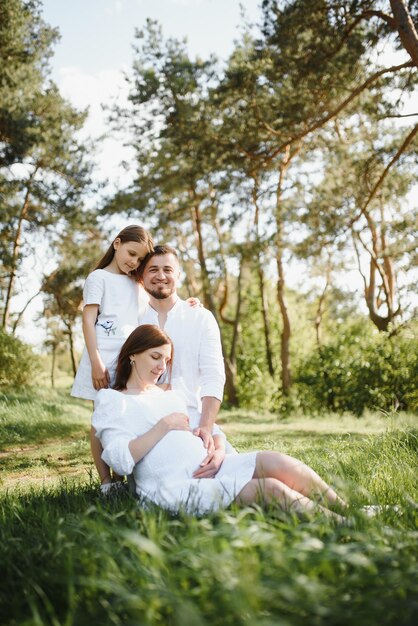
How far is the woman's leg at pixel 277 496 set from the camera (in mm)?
2578

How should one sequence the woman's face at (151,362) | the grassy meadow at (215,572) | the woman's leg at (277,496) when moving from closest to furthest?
the grassy meadow at (215,572)
the woman's leg at (277,496)
the woman's face at (151,362)

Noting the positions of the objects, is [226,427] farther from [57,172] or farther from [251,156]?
[57,172]

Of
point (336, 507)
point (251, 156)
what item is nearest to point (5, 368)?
point (251, 156)

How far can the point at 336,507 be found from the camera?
2.68 m

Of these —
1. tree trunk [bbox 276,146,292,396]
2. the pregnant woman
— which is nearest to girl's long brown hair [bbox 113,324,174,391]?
the pregnant woman

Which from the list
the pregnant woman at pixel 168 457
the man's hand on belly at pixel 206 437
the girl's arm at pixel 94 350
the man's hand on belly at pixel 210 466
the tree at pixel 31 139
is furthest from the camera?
the tree at pixel 31 139

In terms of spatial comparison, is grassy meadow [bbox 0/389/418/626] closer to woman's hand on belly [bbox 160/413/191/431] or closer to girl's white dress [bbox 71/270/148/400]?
woman's hand on belly [bbox 160/413/191/431]

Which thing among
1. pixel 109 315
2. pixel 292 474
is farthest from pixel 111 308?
pixel 292 474

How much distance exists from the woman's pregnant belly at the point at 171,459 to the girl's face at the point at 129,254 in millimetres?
1543

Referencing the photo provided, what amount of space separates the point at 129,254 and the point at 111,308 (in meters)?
0.43

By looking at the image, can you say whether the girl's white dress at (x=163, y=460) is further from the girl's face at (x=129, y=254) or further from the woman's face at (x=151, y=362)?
the girl's face at (x=129, y=254)

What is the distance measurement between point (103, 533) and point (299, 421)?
11.2 meters

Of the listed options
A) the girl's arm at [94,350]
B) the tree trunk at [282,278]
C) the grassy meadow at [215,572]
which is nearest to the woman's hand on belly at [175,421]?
the grassy meadow at [215,572]

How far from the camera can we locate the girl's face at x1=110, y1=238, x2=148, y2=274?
407 centimetres
